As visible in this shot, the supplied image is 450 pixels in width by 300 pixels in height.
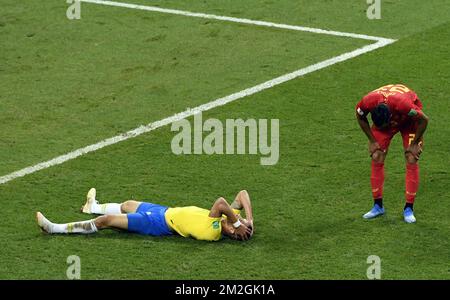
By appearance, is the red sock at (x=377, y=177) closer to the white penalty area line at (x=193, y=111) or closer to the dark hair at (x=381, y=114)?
the dark hair at (x=381, y=114)

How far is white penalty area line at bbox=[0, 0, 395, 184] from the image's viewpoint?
603 inches

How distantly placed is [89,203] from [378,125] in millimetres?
3320

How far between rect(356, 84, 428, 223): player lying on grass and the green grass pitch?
356 mm

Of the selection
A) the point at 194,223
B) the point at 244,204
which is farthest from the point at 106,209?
the point at 244,204

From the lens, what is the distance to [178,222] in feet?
43.5

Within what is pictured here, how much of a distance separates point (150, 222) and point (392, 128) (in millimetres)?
2797

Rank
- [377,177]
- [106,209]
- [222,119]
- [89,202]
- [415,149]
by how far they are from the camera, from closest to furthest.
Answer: [415,149] < [377,177] < [106,209] < [89,202] < [222,119]

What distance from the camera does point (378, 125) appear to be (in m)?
13.3

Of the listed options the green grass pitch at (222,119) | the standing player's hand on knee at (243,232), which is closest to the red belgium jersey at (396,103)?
the green grass pitch at (222,119)

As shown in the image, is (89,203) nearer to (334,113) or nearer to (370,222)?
(370,222)

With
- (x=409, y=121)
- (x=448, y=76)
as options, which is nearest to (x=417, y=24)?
(x=448, y=76)

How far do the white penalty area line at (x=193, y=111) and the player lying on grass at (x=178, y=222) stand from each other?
196 cm

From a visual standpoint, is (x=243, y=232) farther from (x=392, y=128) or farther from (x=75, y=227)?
(x=392, y=128)

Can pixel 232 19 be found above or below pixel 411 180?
above
